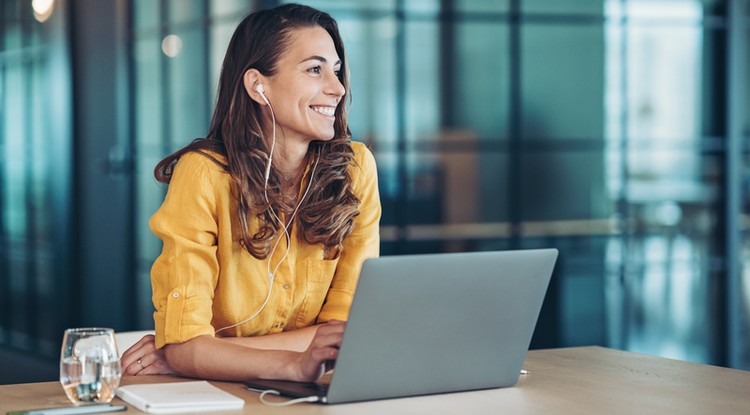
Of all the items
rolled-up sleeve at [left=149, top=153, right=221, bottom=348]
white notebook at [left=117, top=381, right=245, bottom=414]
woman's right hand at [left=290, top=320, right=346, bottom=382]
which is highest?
rolled-up sleeve at [left=149, top=153, right=221, bottom=348]

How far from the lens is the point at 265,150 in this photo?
2117 millimetres

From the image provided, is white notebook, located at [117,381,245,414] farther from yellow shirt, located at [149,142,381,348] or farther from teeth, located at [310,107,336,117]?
teeth, located at [310,107,336,117]

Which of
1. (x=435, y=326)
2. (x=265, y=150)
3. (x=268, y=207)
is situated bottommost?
(x=435, y=326)

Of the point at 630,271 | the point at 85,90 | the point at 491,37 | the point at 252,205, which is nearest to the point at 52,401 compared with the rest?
the point at 252,205

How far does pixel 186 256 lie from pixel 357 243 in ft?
1.34

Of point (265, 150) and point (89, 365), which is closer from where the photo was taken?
point (89, 365)

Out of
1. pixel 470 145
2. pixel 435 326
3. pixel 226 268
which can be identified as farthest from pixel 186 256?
pixel 470 145

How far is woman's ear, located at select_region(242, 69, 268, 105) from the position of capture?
2127 mm

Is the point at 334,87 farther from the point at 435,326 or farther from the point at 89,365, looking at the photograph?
the point at 89,365

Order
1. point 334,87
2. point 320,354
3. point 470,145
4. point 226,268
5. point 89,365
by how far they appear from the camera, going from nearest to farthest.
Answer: point 89,365
point 320,354
point 226,268
point 334,87
point 470,145

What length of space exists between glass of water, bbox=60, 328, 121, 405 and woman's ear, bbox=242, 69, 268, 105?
0.73 m

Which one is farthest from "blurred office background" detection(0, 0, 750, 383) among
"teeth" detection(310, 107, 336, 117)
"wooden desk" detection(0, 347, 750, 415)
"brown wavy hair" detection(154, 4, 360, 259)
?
"wooden desk" detection(0, 347, 750, 415)

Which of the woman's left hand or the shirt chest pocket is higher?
the shirt chest pocket

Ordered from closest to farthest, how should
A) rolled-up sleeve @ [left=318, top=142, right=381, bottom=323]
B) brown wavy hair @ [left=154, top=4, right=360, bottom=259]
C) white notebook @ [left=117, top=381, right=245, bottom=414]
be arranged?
white notebook @ [left=117, top=381, right=245, bottom=414] < brown wavy hair @ [left=154, top=4, right=360, bottom=259] < rolled-up sleeve @ [left=318, top=142, right=381, bottom=323]
